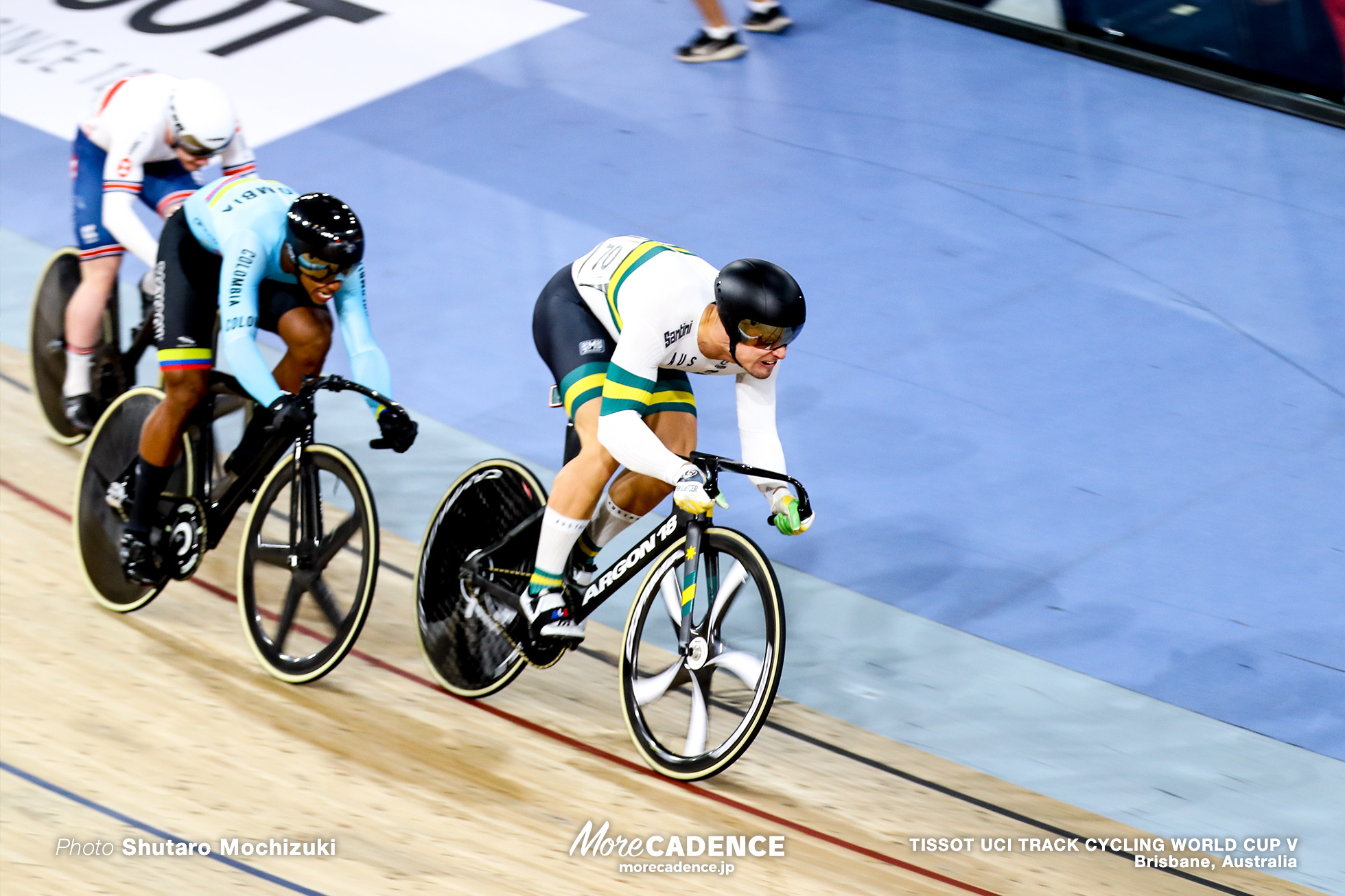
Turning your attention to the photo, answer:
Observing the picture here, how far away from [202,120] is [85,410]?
123 cm

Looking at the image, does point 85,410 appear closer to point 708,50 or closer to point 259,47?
point 259,47

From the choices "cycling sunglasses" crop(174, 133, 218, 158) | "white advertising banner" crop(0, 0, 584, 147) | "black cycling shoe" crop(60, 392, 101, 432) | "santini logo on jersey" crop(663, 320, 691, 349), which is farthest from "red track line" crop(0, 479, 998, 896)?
"white advertising banner" crop(0, 0, 584, 147)

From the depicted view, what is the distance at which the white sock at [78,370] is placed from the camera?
18.0 feet

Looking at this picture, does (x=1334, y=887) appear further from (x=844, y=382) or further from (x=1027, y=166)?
(x=1027, y=166)

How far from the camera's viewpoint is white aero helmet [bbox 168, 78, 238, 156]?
16.3ft

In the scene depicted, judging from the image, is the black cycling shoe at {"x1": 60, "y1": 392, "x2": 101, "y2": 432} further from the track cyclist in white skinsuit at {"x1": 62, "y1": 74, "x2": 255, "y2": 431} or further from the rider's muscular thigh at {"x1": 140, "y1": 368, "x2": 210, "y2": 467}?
the rider's muscular thigh at {"x1": 140, "y1": 368, "x2": 210, "y2": 467}

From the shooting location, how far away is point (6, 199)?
745cm

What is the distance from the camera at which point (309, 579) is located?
4184 millimetres

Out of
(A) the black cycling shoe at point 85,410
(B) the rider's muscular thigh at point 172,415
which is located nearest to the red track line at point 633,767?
(B) the rider's muscular thigh at point 172,415

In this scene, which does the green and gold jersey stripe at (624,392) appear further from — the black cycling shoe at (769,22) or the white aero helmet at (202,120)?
the black cycling shoe at (769,22)

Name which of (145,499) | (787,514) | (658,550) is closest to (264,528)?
(145,499)

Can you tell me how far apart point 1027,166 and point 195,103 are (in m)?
4.07

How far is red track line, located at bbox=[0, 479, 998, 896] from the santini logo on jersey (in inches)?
42.9

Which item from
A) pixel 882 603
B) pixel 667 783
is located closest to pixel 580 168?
pixel 882 603
